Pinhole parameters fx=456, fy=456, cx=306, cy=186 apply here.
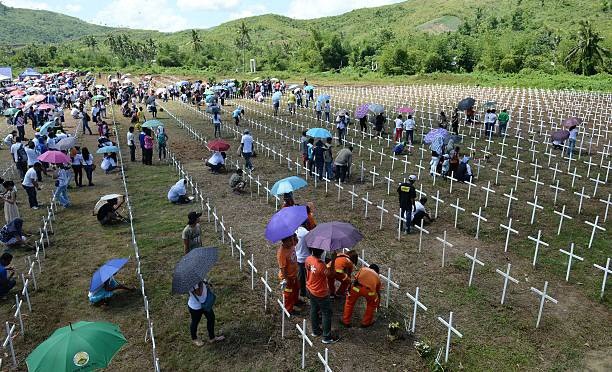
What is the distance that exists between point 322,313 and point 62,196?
11.7 m

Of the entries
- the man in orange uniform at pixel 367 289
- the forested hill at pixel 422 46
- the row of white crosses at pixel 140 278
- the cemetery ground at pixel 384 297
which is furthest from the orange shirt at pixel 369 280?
the forested hill at pixel 422 46

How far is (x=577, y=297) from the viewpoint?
30.4 ft

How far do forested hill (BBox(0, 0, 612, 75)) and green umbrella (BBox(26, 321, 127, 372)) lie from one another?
2784 inches

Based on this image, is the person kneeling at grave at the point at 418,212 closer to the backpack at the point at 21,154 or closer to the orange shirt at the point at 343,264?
the orange shirt at the point at 343,264

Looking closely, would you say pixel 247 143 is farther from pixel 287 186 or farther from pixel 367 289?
pixel 367 289

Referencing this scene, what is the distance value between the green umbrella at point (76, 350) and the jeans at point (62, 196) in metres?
10.7

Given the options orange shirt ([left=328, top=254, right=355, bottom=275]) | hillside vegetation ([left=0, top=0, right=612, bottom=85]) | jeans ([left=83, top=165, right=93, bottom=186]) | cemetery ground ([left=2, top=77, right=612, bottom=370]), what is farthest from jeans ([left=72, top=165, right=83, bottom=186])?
hillside vegetation ([left=0, top=0, right=612, bottom=85])

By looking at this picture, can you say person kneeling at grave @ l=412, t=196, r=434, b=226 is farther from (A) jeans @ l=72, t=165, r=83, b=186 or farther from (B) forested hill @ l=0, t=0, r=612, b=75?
(B) forested hill @ l=0, t=0, r=612, b=75

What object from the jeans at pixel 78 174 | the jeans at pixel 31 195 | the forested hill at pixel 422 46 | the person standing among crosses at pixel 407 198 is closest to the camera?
the person standing among crosses at pixel 407 198

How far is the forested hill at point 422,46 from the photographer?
71188 mm

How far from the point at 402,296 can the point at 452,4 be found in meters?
176

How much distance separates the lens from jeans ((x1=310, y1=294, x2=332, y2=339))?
302 inches

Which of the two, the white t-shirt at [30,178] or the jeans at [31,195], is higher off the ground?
the white t-shirt at [30,178]

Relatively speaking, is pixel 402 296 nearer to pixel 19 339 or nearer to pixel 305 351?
pixel 305 351
